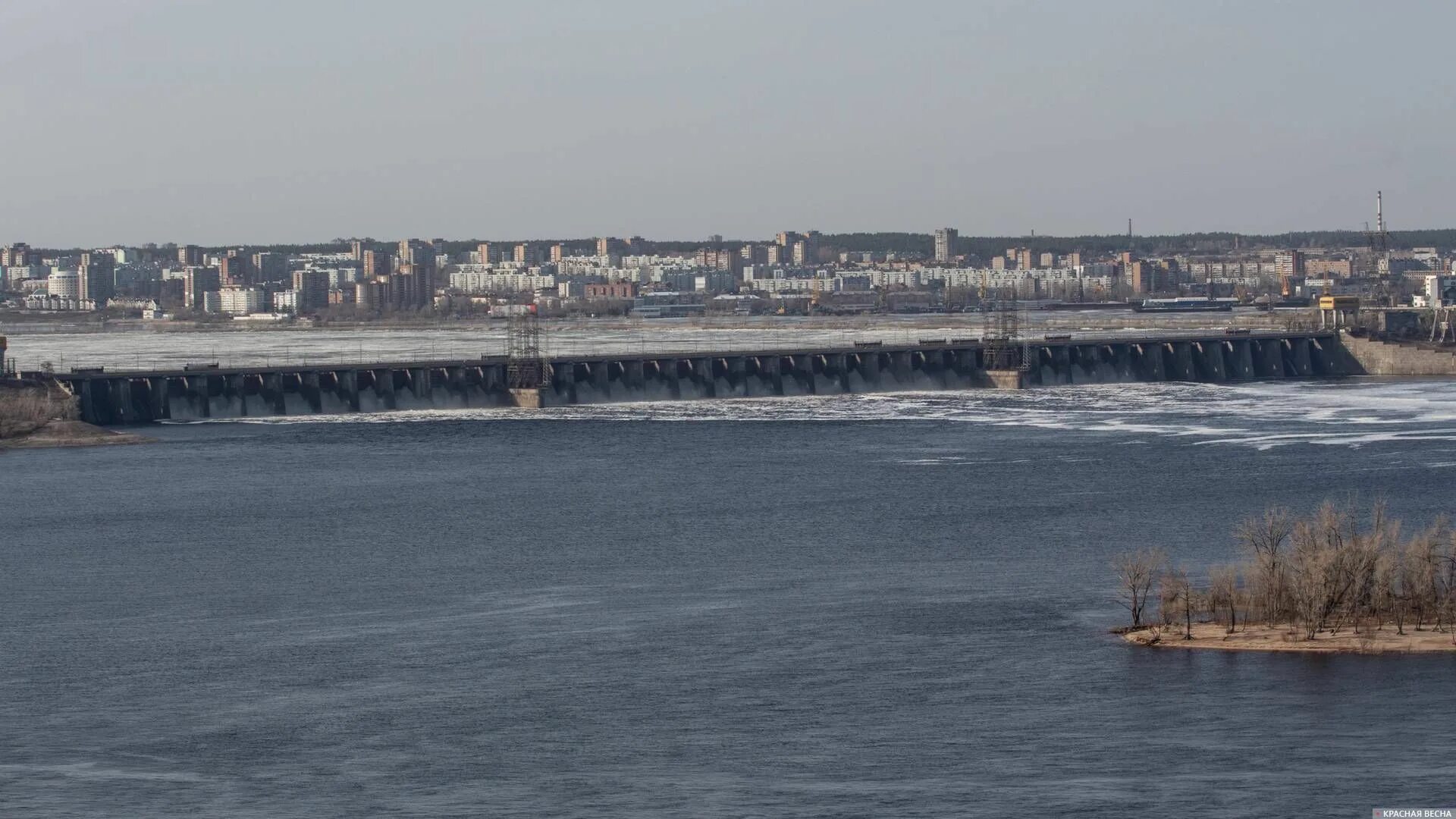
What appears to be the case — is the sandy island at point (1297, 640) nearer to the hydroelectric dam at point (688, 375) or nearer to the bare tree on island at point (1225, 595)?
the bare tree on island at point (1225, 595)

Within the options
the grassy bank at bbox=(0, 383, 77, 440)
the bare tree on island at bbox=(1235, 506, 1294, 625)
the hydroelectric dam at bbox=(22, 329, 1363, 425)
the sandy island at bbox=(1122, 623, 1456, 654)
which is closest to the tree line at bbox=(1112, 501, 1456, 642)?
the bare tree on island at bbox=(1235, 506, 1294, 625)

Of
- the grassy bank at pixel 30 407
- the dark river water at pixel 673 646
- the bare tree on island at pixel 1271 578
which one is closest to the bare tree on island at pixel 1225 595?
the bare tree on island at pixel 1271 578

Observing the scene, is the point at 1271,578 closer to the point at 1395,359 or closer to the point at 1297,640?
the point at 1297,640

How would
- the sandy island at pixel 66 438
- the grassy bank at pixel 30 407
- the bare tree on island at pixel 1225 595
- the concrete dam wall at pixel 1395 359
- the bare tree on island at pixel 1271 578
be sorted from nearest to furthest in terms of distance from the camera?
the bare tree on island at pixel 1271 578, the bare tree on island at pixel 1225 595, the sandy island at pixel 66 438, the grassy bank at pixel 30 407, the concrete dam wall at pixel 1395 359

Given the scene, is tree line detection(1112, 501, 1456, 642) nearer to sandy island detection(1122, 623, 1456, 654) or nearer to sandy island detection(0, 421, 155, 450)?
sandy island detection(1122, 623, 1456, 654)

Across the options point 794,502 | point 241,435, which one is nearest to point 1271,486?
point 794,502

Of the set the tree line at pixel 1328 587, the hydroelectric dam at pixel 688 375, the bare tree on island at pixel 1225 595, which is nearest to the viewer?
the tree line at pixel 1328 587

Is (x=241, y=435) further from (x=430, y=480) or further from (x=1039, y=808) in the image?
(x=1039, y=808)
